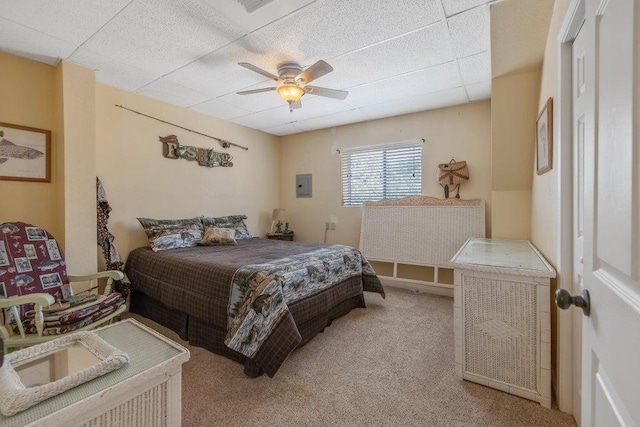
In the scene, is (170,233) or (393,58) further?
(170,233)

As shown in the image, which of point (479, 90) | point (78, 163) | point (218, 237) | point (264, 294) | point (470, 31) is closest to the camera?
point (264, 294)

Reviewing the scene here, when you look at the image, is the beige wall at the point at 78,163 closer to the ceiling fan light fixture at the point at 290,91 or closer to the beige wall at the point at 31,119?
the beige wall at the point at 31,119

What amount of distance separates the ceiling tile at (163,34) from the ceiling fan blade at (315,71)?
0.56m

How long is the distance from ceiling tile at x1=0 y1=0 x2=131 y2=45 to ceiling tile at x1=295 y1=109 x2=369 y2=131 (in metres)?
2.60

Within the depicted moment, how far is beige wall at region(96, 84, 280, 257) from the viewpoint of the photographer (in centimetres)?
306

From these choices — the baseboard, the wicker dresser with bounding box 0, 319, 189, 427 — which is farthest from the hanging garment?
the baseboard

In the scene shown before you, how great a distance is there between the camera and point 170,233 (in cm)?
319

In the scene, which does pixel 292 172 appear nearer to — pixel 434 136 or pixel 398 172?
pixel 398 172

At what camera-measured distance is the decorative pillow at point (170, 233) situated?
3.07 m

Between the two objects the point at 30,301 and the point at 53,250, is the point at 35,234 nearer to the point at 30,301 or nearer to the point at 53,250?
the point at 53,250

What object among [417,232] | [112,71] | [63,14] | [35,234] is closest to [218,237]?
[35,234]

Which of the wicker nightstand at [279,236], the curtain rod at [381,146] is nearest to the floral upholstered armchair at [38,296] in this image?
the wicker nightstand at [279,236]

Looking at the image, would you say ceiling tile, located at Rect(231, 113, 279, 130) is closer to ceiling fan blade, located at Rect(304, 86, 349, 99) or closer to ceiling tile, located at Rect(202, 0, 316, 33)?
ceiling fan blade, located at Rect(304, 86, 349, 99)

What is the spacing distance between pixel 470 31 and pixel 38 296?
11.1 feet
